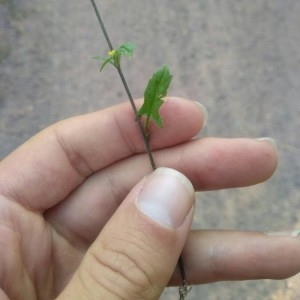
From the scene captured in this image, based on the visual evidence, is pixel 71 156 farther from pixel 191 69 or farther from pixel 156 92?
pixel 191 69

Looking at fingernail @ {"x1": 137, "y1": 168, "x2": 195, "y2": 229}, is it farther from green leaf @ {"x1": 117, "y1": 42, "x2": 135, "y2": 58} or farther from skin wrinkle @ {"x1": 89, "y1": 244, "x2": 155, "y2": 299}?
green leaf @ {"x1": 117, "y1": 42, "x2": 135, "y2": 58}

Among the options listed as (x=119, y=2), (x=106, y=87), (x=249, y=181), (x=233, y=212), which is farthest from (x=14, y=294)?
(x=119, y=2)

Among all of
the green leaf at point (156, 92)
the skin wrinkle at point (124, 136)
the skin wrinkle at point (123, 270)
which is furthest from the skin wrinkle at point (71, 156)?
the skin wrinkle at point (123, 270)

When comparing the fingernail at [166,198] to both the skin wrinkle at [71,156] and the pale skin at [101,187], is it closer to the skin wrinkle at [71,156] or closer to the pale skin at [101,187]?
the pale skin at [101,187]

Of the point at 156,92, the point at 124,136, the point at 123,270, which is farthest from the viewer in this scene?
the point at 124,136

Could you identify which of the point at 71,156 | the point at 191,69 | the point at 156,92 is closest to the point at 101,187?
the point at 71,156

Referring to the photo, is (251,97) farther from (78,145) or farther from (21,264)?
(21,264)
